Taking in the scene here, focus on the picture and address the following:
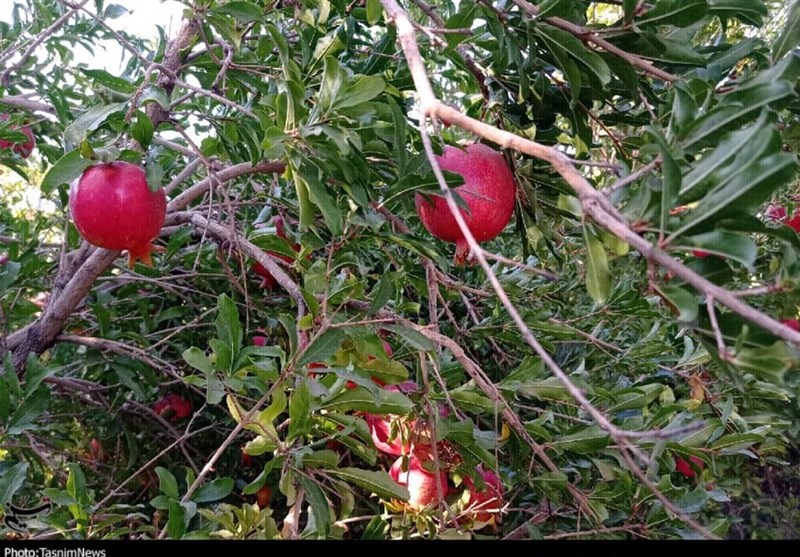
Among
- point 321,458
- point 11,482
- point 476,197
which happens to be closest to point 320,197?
point 476,197

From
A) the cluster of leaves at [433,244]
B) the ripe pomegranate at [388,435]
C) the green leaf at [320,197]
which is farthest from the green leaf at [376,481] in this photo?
the green leaf at [320,197]

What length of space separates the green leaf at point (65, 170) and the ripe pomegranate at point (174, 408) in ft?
3.32

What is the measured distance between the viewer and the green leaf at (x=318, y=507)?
872mm

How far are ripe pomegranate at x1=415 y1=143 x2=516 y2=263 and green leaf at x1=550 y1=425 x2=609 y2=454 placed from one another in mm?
339

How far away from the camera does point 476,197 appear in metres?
0.97

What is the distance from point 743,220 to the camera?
55 cm

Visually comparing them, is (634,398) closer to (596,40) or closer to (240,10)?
(596,40)

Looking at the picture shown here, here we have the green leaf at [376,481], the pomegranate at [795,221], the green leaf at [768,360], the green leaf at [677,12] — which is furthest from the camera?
the pomegranate at [795,221]

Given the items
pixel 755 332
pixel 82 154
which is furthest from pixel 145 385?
pixel 755 332

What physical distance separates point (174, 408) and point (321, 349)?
1154 millimetres

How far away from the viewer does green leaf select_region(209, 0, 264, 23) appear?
1.02 m

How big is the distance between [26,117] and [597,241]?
1449mm

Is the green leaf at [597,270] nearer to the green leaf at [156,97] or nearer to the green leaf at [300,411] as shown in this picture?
the green leaf at [300,411]
